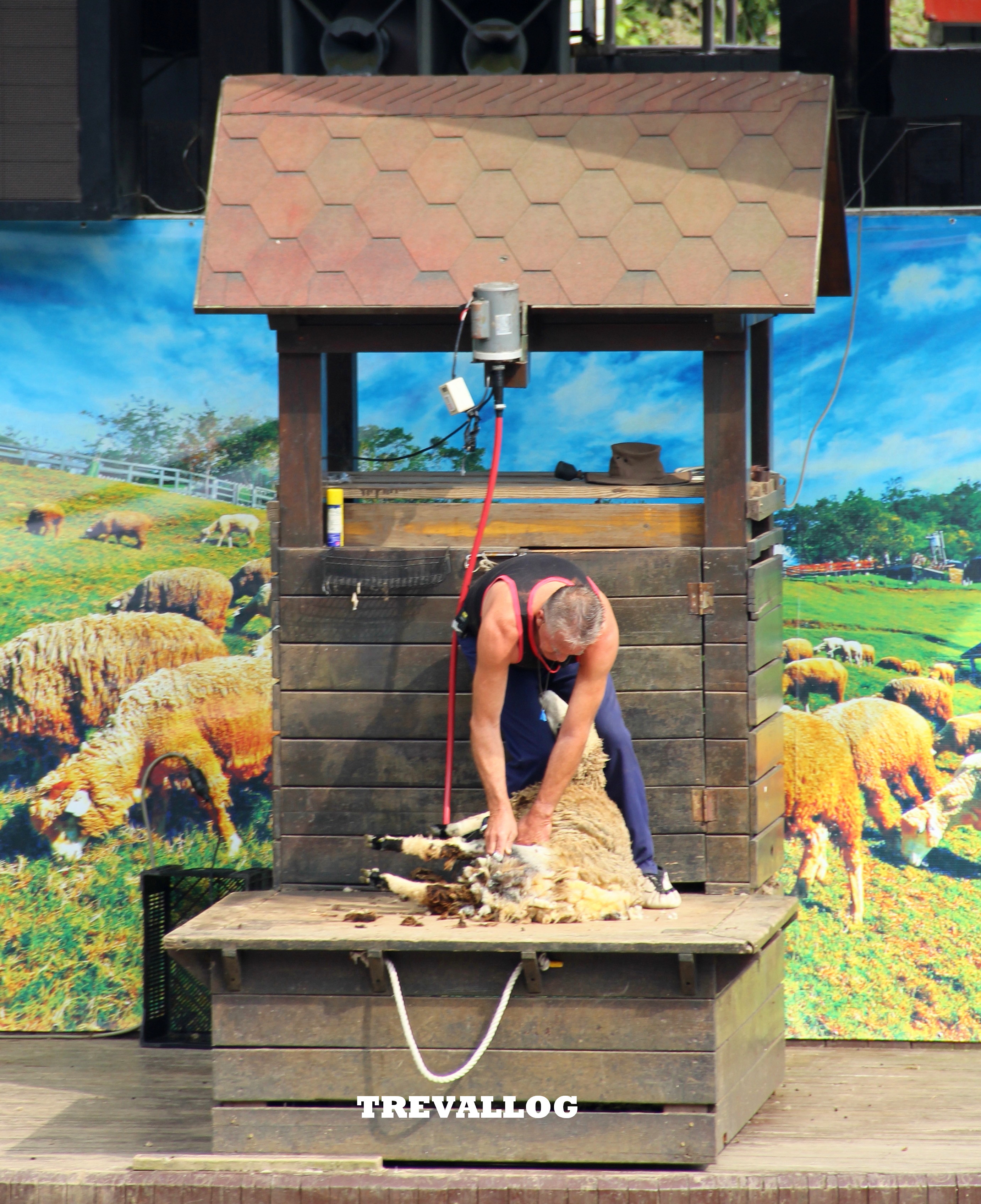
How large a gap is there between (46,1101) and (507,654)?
2.71m

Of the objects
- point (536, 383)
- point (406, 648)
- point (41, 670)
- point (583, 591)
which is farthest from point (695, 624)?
point (41, 670)

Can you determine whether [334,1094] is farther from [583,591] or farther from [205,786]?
[205,786]

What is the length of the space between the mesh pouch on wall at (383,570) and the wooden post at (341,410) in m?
1.09

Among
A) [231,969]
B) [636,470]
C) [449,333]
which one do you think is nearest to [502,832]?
[231,969]

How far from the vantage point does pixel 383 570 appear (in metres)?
5.73

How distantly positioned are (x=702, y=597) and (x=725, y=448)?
547 millimetres

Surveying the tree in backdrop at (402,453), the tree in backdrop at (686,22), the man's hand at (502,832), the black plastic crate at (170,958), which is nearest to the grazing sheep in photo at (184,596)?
the tree in backdrop at (402,453)

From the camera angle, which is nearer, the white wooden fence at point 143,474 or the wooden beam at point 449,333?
the wooden beam at point 449,333

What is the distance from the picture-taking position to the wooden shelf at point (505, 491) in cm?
579

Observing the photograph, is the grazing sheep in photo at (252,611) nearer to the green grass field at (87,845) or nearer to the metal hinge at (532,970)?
the green grass field at (87,845)

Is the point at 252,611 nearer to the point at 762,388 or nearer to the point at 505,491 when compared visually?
the point at 505,491

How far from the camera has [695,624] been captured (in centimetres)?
571

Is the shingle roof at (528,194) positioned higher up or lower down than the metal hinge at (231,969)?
higher up

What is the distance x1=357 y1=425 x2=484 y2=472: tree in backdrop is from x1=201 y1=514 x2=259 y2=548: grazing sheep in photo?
0.62 metres
